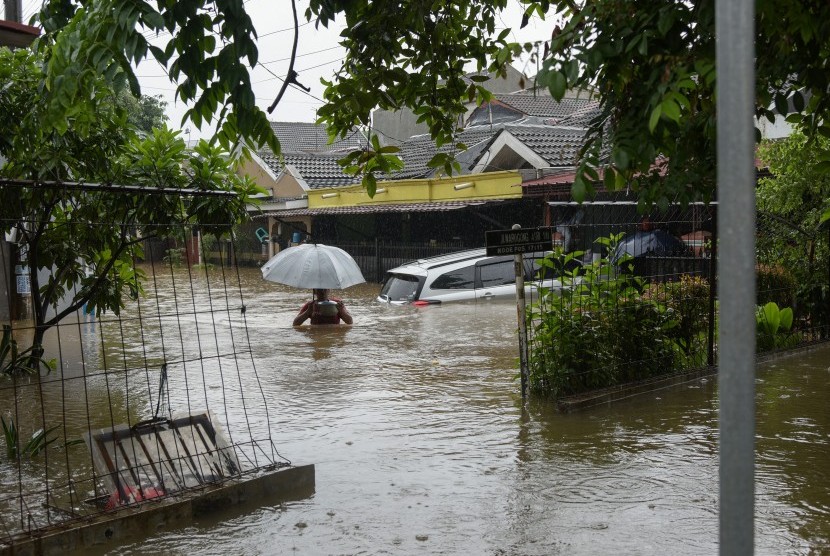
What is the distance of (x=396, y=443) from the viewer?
27.3 feet

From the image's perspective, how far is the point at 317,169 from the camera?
3581 centimetres

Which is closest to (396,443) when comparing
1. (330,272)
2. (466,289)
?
(330,272)

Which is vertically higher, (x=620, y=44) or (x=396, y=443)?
(x=620, y=44)

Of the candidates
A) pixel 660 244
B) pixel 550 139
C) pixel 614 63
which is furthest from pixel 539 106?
pixel 614 63

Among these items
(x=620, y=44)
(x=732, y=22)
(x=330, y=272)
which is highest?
(x=620, y=44)

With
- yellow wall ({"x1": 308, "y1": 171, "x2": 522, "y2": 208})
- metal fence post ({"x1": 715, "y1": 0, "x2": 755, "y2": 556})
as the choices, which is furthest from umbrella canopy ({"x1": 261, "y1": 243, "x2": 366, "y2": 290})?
metal fence post ({"x1": 715, "y1": 0, "x2": 755, "y2": 556})

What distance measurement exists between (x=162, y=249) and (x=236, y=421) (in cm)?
3777

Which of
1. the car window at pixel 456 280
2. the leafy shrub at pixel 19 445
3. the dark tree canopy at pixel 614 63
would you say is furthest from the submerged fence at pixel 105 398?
the car window at pixel 456 280

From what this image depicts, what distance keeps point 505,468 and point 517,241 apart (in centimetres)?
283

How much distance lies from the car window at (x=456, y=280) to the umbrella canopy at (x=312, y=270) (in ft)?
9.03

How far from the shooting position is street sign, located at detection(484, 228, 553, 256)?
30.7 feet

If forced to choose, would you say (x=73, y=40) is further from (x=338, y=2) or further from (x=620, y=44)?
(x=620, y=44)

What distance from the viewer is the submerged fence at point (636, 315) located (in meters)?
9.57

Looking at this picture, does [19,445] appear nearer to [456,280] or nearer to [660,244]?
[660,244]
